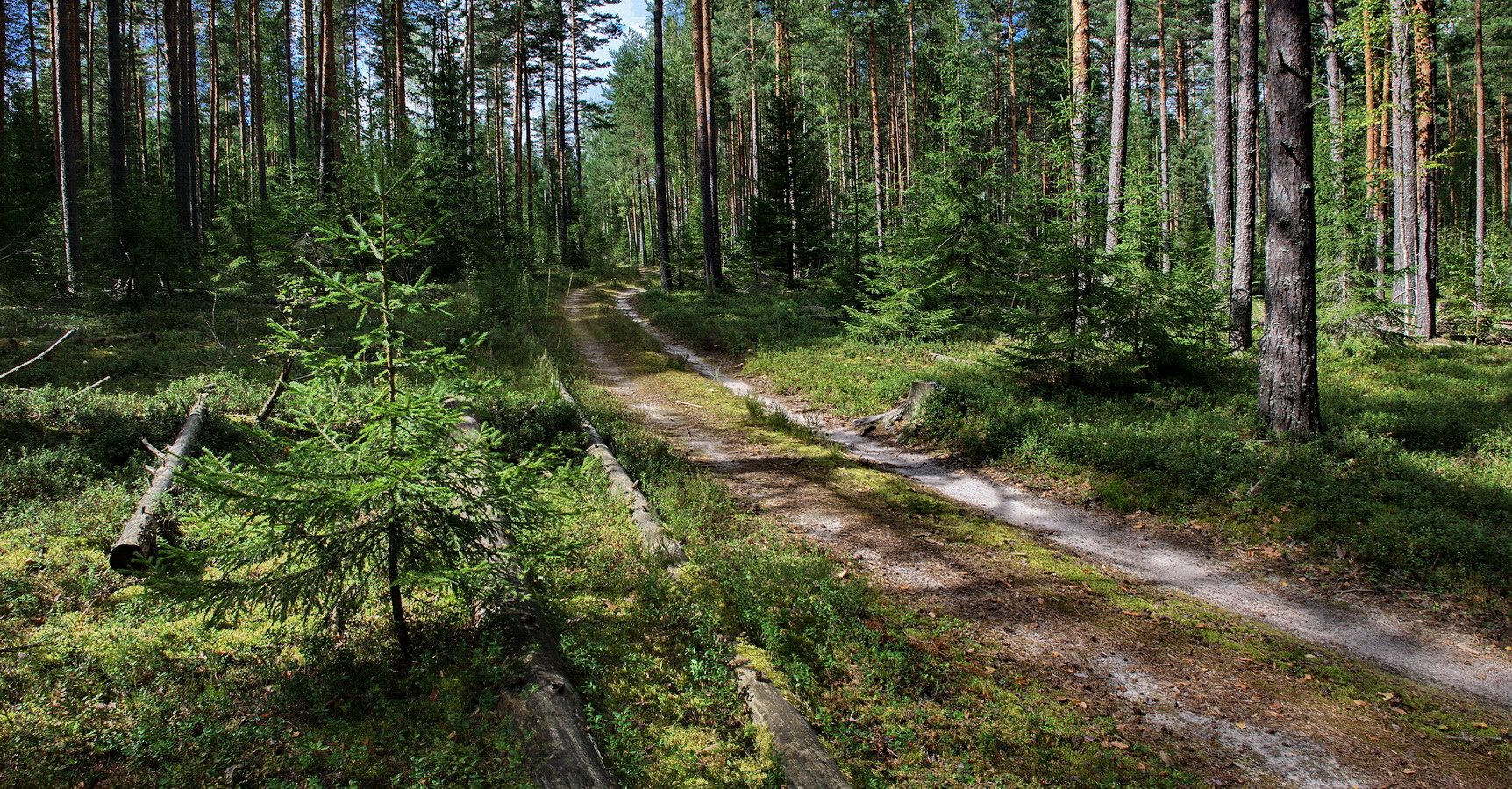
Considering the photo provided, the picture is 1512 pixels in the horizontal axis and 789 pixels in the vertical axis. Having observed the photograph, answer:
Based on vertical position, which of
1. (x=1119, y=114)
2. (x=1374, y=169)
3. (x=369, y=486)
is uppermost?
(x=1119, y=114)

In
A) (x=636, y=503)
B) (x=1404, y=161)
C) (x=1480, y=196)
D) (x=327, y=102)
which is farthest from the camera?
(x=1480, y=196)

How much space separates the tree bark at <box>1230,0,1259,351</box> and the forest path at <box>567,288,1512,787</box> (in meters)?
9.17

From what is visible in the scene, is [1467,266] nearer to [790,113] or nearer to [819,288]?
[819,288]

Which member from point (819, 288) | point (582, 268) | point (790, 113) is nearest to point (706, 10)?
point (790, 113)

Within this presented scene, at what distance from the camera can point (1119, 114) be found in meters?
14.5

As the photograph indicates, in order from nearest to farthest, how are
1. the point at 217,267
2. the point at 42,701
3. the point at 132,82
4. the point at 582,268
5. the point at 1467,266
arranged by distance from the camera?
the point at 42,701, the point at 1467,266, the point at 217,267, the point at 132,82, the point at 582,268

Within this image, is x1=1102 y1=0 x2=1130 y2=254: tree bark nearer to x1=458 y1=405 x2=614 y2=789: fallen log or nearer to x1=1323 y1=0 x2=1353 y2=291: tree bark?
x1=1323 y1=0 x2=1353 y2=291: tree bark

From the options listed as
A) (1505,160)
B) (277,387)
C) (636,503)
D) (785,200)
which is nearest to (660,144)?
(785,200)

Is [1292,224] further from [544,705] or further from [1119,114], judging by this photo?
[544,705]

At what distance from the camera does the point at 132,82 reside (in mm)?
32406

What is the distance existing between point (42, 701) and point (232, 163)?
181ft

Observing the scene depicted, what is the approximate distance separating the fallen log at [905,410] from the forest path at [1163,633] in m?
1.76

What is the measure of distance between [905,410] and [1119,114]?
336 inches

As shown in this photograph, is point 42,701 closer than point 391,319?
Yes
